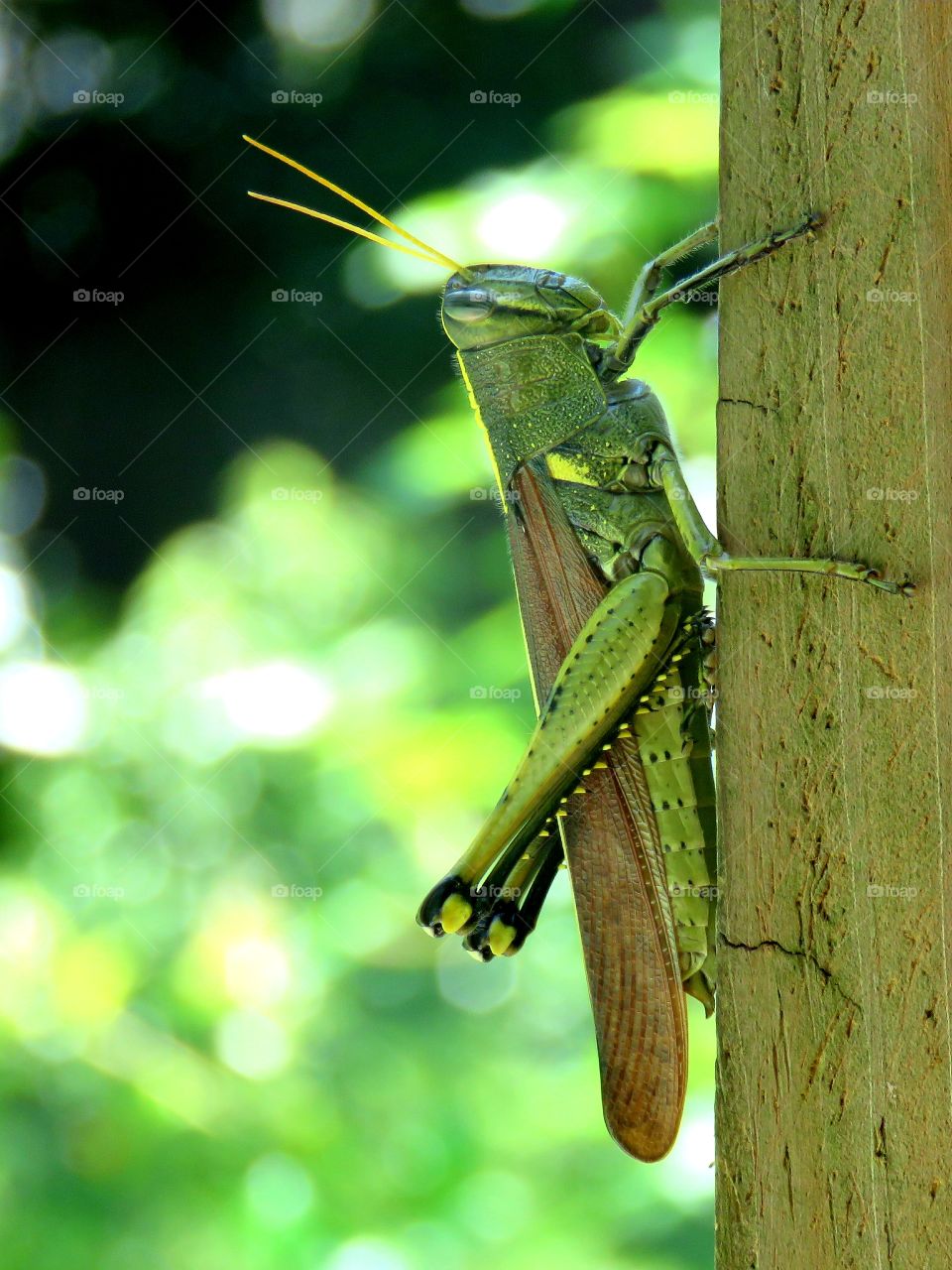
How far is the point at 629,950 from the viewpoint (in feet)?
3.76

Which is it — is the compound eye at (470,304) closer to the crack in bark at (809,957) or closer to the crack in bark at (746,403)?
the crack in bark at (746,403)

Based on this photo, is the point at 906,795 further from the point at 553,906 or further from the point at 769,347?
the point at 553,906

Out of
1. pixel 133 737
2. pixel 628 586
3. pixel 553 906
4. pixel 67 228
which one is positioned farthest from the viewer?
pixel 67 228

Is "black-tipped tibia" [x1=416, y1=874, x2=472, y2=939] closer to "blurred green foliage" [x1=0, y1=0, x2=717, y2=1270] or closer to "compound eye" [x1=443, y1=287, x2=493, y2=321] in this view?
"compound eye" [x1=443, y1=287, x2=493, y2=321]

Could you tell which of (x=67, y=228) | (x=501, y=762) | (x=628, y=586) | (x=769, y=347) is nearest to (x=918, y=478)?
(x=769, y=347)

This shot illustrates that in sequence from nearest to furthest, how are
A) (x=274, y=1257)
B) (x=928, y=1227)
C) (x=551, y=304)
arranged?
(x=928, y=1227), (x=551, y=304), (x=274, y=1257)

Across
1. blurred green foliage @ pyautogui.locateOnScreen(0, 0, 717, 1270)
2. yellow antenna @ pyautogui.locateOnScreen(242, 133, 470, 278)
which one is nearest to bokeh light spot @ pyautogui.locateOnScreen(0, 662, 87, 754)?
blurred green foliage @ pyautogui.locateOnScreen(0, 0, 717, 1270)

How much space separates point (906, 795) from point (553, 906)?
5.67 ft

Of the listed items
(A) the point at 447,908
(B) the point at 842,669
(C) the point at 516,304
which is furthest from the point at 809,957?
(C) the point at 516,304

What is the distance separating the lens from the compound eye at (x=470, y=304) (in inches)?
52.7

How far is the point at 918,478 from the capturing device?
2.48 ft

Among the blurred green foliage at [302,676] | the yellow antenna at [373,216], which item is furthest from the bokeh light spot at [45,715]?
the yellow antenna at [373,216]

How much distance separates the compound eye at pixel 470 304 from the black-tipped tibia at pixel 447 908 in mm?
638

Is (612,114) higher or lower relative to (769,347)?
higher
